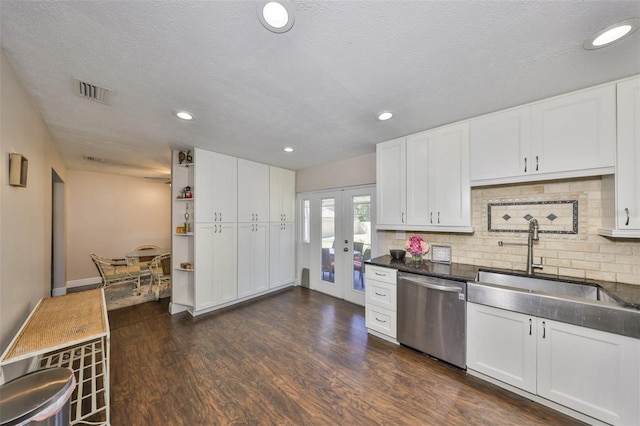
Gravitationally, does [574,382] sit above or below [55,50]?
below

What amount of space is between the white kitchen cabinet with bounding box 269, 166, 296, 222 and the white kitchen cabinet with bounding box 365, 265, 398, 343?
91.6 inches

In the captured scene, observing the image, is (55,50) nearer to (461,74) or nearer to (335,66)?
(335,66)

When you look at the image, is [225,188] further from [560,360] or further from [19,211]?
[560,360]

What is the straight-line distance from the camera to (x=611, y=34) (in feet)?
4.30

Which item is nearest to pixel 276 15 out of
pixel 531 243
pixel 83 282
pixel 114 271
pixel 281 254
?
pixel 531 243

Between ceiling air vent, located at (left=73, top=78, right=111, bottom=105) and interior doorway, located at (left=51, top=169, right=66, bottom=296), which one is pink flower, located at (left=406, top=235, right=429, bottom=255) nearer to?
ceiling air vent, located at (left=73, top=78, right=111, bottom=105)

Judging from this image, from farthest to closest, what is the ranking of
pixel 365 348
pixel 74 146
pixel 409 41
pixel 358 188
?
pixel 358 188 → pixel 74 146 → pixel 365 348 → pixel 409 41

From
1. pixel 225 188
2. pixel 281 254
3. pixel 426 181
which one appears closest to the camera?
pixel 426 181

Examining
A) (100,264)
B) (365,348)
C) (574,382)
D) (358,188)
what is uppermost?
(358,188)

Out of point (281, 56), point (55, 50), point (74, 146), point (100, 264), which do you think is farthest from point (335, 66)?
point (100, 264)

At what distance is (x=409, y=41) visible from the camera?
4.40 feet

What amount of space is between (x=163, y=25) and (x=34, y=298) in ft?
9.23

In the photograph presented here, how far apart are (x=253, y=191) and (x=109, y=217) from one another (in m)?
3.99

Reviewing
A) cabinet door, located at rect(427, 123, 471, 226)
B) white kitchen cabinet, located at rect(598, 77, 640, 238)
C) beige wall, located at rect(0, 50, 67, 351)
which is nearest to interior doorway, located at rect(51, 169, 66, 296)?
beige wall, located at rect(0, 50, 67, 351)
